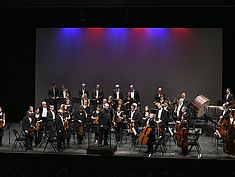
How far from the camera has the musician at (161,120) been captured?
1407cm

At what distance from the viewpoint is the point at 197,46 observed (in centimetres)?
1908

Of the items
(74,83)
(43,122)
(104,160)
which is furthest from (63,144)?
(74,83)

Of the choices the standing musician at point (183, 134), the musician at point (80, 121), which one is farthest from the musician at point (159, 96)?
the standing musician at point (183, 134)

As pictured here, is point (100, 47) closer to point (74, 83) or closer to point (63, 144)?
point (74, 83)

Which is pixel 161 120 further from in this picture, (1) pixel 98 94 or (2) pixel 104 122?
(1) pixel 98 94

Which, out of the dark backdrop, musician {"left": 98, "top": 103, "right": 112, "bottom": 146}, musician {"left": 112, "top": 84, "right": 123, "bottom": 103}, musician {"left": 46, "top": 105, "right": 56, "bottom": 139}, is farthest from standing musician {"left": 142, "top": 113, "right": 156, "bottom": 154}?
the dark backdrop

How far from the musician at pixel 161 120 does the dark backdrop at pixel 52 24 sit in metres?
4.75

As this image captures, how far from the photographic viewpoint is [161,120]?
14336 millimetres

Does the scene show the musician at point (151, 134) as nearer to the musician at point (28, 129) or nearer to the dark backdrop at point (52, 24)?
the musician at point (28, 129)

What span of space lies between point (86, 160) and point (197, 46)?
8.32 m

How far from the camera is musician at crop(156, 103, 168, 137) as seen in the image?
1407 cm

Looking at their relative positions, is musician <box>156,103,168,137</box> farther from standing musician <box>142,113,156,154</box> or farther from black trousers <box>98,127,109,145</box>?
black trousers <box>98,127,109,145</box>

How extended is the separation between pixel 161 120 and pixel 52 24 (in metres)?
7.48

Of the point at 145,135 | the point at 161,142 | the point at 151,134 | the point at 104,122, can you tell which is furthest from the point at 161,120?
the point at 104,122
